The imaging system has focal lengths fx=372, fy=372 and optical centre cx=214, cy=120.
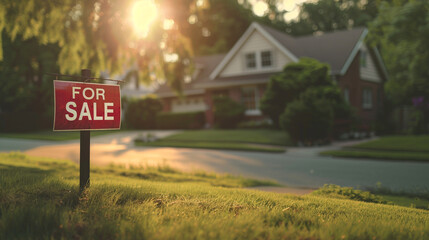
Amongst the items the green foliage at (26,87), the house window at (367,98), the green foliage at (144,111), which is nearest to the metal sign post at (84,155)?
the house window at (367,98)

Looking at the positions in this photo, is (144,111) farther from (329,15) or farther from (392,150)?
(329,15)

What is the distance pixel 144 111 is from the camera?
30500 millimetres

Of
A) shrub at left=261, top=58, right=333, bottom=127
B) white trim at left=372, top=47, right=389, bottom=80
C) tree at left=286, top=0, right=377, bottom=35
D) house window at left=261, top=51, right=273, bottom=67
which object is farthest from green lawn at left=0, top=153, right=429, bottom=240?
tree at left=286, top=0, right=377, bottom=35

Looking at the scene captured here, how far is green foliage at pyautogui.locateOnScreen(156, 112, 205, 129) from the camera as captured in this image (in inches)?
1116

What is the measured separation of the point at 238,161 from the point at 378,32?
26.2 ft

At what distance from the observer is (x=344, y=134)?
19.7m

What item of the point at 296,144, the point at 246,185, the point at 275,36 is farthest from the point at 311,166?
the point at 275,36

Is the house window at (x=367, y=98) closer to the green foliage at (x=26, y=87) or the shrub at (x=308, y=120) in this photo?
the shrub at (x=308, y=120)

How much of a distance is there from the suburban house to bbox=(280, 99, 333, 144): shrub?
7.55 meters

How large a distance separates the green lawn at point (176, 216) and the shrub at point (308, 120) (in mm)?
12144

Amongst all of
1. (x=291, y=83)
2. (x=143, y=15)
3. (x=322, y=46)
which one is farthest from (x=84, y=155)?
(x=322, y=46)

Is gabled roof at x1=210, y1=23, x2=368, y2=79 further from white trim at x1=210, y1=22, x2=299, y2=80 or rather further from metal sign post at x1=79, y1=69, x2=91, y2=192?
metal sign post at x1=79, y1=69, x2=91, y2=192

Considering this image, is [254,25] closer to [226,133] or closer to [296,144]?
[226,133]

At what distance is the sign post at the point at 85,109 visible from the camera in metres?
4.14
